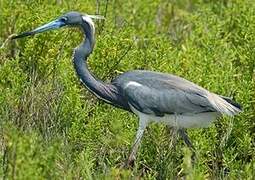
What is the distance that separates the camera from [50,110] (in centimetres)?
644

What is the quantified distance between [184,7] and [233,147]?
156 inches

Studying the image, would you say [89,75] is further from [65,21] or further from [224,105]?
[224,105]

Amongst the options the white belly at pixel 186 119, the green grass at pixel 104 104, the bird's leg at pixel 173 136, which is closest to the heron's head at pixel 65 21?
the green grass at pixel 104 104

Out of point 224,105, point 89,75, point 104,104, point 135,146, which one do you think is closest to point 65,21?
point 89,75

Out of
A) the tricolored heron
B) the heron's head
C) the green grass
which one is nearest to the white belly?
the tricolored heron

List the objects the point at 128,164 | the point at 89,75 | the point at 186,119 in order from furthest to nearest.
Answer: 1. the point at 89,75
2. the point at 186,119
3. the point at 128,164

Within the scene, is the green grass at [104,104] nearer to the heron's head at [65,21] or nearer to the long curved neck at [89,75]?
the long curved neck at [89,75]

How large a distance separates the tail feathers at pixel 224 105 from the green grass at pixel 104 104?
0.58 feet

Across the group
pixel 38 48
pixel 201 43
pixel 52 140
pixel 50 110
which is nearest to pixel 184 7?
pixel 201 43

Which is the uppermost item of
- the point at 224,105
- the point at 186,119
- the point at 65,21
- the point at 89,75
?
the point at 65,21

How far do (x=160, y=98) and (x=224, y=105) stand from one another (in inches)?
18.6

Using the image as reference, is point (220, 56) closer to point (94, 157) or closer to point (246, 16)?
point (246, 16)

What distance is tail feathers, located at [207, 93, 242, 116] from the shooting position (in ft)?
19.9

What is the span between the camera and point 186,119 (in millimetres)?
6246
